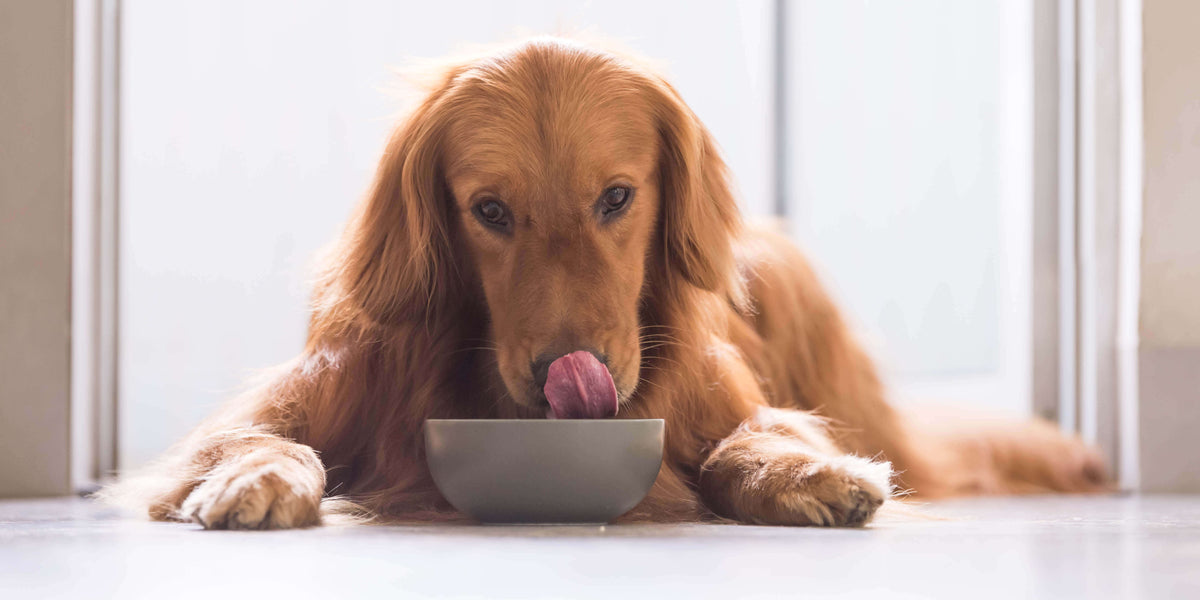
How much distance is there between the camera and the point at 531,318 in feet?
5.04

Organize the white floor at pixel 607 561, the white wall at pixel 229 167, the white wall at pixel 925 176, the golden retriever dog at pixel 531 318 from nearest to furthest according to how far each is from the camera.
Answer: the white floor at pixel 607 561, the golden retriever dog at pixel 531 318, the white wall at pixel 229 167, the white wall at pixel 925 176

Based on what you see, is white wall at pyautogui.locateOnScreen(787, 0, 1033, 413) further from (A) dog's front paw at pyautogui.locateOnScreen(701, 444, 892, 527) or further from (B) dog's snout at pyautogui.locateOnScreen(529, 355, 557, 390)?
(B) dog's snout at pyautogui.locateOnScreen(529, 355, 557, 390)

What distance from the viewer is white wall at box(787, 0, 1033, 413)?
3338 millimetres

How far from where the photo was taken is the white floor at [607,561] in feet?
3.22

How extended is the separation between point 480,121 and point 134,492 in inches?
30.4

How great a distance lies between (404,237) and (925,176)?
234cm

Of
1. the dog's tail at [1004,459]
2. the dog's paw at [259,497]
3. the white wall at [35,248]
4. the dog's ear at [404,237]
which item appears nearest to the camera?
the dog's paw at [259,497]

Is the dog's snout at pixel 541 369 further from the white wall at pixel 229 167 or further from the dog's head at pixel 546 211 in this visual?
the white wall at pixel 229 167

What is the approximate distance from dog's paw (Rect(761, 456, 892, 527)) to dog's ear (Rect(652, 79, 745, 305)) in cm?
41

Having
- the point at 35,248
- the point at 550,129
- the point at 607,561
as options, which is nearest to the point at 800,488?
the point at 607,561

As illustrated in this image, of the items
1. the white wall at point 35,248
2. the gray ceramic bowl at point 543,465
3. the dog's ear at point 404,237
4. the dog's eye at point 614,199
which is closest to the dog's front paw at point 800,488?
the gray ceramic bowl at point 543,465

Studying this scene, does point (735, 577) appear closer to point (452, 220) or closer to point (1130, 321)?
point (452, 220)

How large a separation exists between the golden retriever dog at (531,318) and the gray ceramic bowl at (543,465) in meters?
0.05

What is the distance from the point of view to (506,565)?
1.11m
